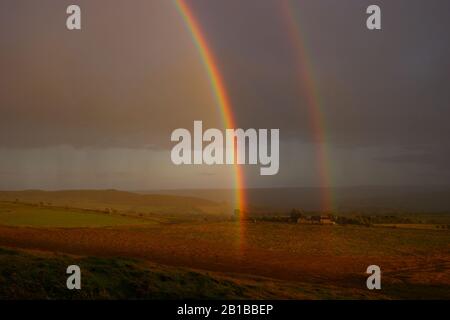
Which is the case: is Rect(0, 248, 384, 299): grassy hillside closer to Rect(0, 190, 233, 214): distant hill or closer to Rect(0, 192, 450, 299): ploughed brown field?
Rect(0, 192, 450, 299): ploughed brown field

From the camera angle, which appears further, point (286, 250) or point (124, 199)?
point (124, 199)

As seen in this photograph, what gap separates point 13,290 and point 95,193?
173391 millimetres

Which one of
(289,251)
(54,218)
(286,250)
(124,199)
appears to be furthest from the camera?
(124,199)

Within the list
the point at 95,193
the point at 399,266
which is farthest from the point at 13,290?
the point at 95,193

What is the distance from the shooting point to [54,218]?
1982 inches

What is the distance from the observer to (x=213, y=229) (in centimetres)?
4644

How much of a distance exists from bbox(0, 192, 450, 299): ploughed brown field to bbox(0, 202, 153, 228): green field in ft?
10.8

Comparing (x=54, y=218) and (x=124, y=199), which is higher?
(x=54, y=218)

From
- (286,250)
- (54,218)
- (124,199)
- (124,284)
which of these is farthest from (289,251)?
(124,199)

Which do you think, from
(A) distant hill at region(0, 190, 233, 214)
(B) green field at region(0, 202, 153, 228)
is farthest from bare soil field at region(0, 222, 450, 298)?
(A) distant hill at region(0, 190, 233, 214)

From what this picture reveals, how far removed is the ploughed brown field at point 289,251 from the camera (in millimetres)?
21312

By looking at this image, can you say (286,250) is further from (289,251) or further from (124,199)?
(124,199)

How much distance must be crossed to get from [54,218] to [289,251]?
28439 millimetres
